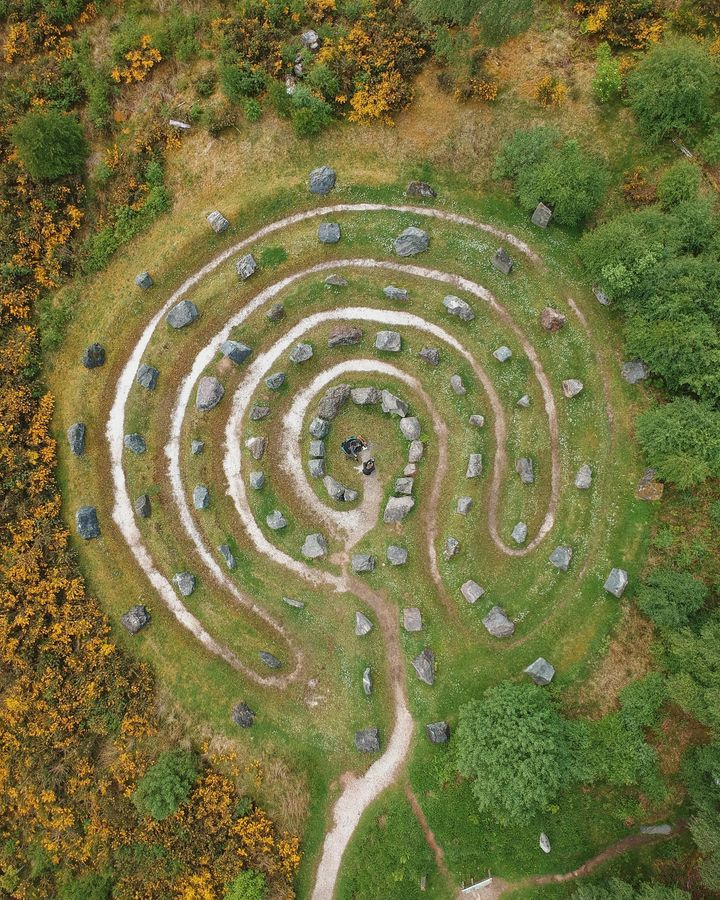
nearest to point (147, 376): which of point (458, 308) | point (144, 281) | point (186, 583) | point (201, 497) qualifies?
point (144, 281)

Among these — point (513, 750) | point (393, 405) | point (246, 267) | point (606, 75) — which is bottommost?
point (513, 750)

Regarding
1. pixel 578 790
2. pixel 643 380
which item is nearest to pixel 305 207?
pixel 643 380

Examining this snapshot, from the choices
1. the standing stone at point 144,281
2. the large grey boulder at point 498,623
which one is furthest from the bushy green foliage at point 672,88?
the standing stone at point 144,281

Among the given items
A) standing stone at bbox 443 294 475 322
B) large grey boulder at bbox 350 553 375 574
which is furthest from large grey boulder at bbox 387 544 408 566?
standing stone at bbox 443 294 475 322

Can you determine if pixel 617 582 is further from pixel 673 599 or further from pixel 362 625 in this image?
pixel 362 625

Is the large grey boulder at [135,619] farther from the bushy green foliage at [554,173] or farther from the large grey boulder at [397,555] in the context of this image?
the bushy green foliage at [554,173]
